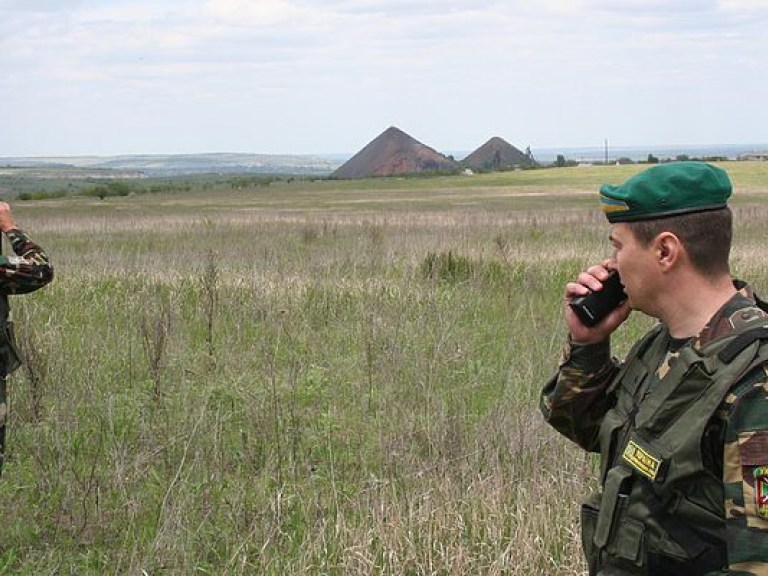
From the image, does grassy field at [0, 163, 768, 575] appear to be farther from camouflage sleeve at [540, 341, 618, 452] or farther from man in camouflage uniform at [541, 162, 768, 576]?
man in camouflage uniform at [541, 162, 768, 576]

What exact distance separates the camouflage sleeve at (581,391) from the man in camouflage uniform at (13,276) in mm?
2473

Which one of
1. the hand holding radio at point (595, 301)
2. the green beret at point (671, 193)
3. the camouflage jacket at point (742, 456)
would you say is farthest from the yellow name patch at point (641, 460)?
the green beret at point (671, 193)

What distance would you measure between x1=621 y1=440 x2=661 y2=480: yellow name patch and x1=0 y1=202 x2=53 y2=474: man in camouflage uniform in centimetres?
284

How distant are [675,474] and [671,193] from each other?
58 cm

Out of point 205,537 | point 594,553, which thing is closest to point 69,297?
point 205,537

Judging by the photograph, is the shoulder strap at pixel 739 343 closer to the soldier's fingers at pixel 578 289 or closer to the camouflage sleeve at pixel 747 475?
the camouflage sleeve at pixel 747 475

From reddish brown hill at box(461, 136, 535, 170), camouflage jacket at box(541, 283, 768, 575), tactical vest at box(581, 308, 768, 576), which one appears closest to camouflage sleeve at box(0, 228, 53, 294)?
tactical vest at box(581, 308, 768, 576)

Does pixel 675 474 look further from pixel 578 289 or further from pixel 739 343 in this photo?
pixel 578 289

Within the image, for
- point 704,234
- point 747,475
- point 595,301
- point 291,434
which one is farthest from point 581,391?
point 291,434

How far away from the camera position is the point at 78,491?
457cm

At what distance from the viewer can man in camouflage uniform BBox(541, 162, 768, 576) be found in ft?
5.97

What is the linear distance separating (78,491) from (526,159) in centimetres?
12540

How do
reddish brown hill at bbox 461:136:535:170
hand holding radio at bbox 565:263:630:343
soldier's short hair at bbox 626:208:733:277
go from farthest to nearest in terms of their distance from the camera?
1. reddish brown hill at bbox 461:136:535:170
2. hand holding radio at bbox 565:263:630:343
3. soldier's short hair at bbox 626:208:733:277

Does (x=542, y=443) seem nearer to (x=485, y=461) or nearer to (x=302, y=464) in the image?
(x=485, y=461)
